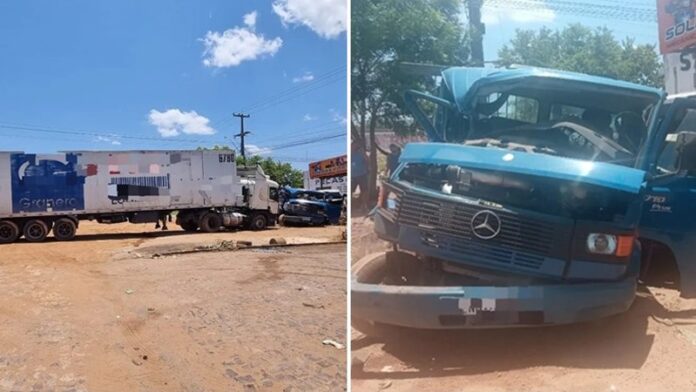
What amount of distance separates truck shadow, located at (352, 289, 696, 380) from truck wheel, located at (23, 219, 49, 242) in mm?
10040

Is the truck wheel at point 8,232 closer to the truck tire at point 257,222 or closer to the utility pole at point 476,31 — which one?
the truck tire at point 257,222

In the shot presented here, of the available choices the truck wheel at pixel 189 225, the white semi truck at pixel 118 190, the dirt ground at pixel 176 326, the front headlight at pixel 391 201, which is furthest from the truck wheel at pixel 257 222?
the front headlight at pixel 391 201

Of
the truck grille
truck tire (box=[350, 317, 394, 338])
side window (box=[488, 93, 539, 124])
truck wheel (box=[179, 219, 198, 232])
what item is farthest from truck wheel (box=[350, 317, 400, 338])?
truck wheel (box=[179, 219, 198, 232])

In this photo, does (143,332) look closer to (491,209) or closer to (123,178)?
(491,209)

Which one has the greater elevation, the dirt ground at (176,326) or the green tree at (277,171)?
the green tree at (277,171)

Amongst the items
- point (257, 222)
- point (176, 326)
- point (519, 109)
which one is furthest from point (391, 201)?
point (257, 222)

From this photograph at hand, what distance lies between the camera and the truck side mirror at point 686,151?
5.79 ft

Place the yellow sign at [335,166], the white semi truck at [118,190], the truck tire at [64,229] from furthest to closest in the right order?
the truck tire at [64,229]
the white semi truck at [118,190]
the yellow sign at [335,166]

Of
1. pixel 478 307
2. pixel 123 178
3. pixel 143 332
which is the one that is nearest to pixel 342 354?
pixel 143 332

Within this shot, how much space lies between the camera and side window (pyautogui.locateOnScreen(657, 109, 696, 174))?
1.76 metres

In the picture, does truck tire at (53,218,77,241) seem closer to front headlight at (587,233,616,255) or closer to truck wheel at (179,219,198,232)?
truck wheel at (179,219,198,232)

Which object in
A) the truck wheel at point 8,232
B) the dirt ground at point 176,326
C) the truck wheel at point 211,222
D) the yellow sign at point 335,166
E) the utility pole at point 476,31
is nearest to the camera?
the utility pole at point 476,31

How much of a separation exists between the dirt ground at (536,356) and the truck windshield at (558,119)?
451 mm

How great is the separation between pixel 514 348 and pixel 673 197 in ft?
2.27
